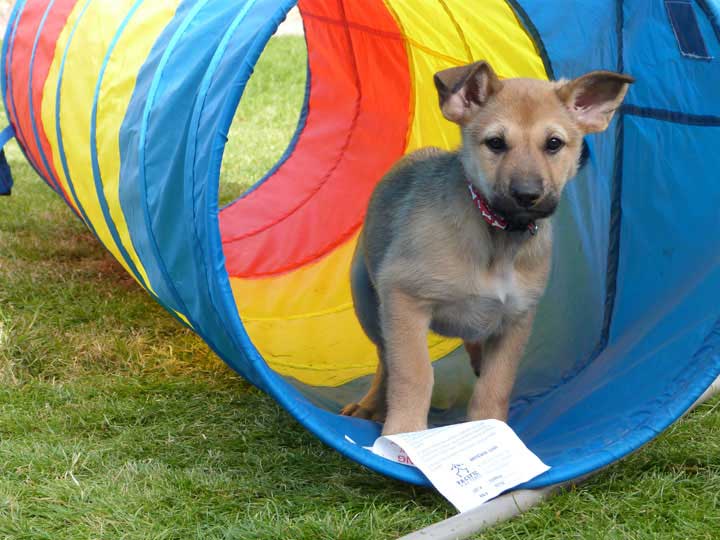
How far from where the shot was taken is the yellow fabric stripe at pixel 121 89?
3.98m

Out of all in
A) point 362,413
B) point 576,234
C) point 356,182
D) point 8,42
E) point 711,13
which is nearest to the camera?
point 711,13

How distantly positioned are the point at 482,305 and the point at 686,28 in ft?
4.58

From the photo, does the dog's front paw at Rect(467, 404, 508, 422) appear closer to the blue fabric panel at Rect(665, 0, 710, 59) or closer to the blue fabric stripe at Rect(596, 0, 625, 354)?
the blue fabric stripe at Rect(596, 0, 625, 354)

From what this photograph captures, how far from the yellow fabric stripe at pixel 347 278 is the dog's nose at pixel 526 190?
175cm

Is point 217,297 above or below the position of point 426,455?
above

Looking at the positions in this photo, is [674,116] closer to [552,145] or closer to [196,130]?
[552,145]

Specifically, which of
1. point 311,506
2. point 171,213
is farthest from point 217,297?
point 311,506

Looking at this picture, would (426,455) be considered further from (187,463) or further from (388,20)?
(388,20)

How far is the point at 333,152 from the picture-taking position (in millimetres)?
6422

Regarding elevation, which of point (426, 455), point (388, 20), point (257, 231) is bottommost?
point (257, 231)

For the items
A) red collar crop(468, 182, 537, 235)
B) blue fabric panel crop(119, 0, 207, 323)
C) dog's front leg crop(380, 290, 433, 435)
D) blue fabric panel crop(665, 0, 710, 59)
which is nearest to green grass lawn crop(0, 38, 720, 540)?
dog's front leg crop(380, 290, 433, 435)

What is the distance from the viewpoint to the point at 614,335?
15.4ft

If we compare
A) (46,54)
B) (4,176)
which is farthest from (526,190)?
(4,176)

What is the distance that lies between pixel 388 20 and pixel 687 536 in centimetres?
365
